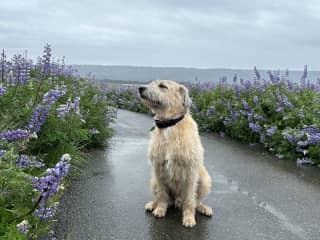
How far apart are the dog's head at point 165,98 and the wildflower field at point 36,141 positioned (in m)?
0.91

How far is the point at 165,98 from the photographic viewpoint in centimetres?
480

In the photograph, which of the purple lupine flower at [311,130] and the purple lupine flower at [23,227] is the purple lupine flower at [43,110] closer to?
the purple lupine flower at [23,227]

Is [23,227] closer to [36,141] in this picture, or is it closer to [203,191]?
[203,191]

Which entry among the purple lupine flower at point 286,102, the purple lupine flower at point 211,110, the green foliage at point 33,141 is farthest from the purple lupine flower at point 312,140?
the purple lupine flower at point 211,110

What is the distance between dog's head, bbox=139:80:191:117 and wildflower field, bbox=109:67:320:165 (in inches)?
120

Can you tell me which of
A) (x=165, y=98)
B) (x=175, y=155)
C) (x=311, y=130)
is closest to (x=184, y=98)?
Result: (x=165, y=98)

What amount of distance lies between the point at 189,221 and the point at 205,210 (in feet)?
1.38

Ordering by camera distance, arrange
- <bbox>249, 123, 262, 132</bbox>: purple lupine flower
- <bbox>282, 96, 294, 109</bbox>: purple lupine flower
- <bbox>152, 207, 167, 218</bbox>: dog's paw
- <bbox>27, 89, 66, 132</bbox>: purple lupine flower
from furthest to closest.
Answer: <bbox>249, 123, 262, 132</bbox>: purple lupine flower, <bbox>282, 96, 294, 109</bbox>: purple lupine flower, <bbox>152, 207, 167, 218</bbox>: dog's paw, <bbox>27, 89, 66, 132</bbox>: purple lupine flower

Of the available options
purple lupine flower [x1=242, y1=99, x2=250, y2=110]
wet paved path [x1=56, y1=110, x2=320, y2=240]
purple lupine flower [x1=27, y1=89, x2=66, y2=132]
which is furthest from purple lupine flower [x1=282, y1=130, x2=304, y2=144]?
purple lupine flower [x1=27, y1=89, x2=66, y2=132]

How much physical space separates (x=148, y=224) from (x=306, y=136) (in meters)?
4.06

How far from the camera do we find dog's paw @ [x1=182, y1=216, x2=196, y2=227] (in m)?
4.50

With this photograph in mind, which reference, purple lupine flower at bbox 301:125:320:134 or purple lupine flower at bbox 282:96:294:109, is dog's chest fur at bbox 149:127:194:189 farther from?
purple lupine flower at bbox 282:96:294:109

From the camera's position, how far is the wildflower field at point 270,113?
760cm

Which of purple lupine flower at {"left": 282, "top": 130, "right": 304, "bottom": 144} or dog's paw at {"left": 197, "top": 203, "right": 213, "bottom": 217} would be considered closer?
dog's paw at {"left": 197, "top": 203, "right": 213, "bottom": 217}
